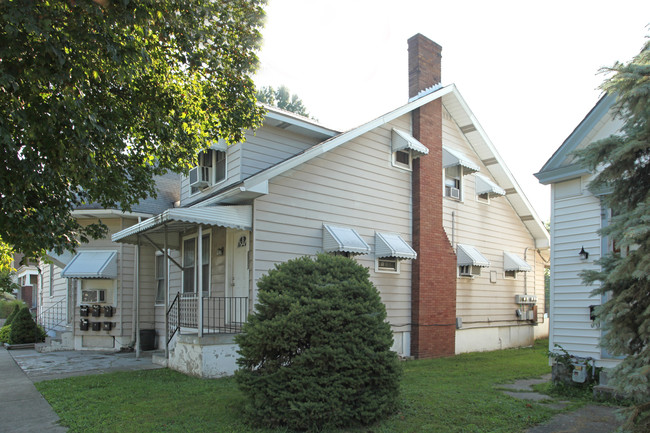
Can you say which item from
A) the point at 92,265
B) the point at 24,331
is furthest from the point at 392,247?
the point at 24,331

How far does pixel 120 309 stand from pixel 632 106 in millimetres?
14303

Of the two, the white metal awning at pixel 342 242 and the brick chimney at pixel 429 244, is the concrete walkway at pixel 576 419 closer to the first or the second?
the white metal awning at pixel 342 242

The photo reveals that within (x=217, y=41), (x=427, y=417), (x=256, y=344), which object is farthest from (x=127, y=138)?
(x=427, y=417)

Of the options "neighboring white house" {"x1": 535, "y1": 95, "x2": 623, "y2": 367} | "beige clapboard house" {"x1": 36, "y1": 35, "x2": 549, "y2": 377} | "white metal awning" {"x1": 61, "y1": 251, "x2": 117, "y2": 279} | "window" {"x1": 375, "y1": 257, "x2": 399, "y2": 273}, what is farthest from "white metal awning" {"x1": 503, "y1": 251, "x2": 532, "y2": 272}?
"white metal awning" {"x1": 61, "y1": 251, "x2": 117, "y2": 279}

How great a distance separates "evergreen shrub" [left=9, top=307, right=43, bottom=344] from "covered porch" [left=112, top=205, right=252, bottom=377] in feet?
16.0

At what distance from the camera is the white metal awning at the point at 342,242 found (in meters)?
11.1

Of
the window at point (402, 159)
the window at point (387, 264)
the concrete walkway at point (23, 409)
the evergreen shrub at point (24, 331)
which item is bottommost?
the evergreen shrub at point (24, 331)

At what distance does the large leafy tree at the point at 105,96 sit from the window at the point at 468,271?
850cm

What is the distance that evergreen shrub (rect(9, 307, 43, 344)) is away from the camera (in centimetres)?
1670

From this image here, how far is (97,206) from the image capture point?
15.2 metres

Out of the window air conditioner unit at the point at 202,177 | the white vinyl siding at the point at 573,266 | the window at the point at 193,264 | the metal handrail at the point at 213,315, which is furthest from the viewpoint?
the window air conditioner unit at the point at 202,177

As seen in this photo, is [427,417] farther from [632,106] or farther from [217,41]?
[217,41]

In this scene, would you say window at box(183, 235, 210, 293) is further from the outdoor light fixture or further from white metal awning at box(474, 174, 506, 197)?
white metal awning at box(474, 174, 506, 197)

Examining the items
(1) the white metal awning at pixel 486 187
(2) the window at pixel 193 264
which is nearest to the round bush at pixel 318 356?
(2) the window at pixel 193 264
